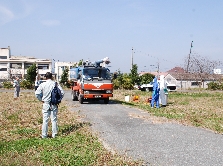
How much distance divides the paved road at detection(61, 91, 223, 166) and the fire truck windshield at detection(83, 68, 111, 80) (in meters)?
5.96

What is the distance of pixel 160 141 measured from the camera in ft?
25.9

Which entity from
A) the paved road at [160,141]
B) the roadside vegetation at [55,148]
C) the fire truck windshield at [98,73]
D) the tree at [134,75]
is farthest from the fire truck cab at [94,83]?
the tree at [134,75]

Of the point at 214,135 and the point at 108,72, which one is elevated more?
the point at 108,72

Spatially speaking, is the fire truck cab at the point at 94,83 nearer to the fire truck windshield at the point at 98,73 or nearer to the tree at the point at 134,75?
the fire truck windshield at the point at 98,73

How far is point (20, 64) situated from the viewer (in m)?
72.8

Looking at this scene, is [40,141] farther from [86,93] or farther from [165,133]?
[86,93]

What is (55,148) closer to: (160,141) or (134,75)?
(160,141)

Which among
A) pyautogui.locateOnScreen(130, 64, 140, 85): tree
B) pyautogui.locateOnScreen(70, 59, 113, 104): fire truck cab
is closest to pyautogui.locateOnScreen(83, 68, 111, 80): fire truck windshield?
pyautogui.locateOnScreen(70, 59, 113, 104): fire truck cab

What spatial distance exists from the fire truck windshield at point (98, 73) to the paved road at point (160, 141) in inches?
235

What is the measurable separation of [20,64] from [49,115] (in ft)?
222

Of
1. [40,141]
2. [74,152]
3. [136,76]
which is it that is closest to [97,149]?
[74,152]

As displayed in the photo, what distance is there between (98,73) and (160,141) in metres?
10.0

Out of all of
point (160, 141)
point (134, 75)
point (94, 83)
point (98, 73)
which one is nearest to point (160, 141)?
point (160, 141)

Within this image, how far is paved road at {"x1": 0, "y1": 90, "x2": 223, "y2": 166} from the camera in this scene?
626 cm
